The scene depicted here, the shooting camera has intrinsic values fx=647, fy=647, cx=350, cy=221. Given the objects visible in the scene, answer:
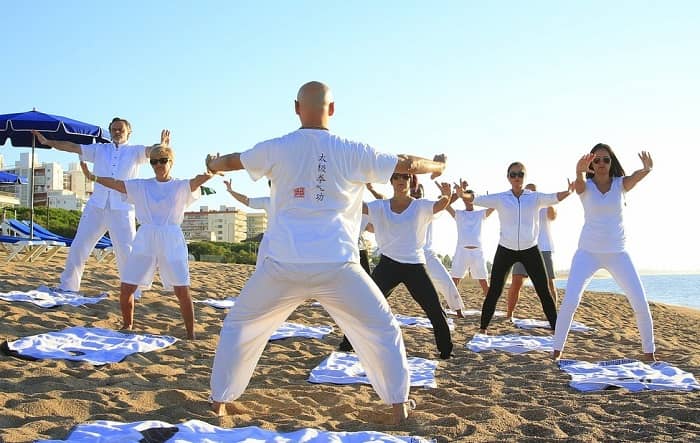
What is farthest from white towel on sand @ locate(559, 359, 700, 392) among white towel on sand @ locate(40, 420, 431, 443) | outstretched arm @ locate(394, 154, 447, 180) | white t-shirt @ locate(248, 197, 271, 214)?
white t-shirt @ locate(248, 197, 271, 214)

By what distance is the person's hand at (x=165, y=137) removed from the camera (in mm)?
6527

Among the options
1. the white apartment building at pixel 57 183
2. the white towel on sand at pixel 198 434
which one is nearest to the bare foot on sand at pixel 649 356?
the white towel on sand at pixel 198 434

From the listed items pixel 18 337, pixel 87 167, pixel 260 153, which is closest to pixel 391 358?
pixel 260 153

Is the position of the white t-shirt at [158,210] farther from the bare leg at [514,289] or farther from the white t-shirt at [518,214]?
the bare leg at [514,289]

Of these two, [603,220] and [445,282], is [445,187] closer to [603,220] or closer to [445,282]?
[603,220]

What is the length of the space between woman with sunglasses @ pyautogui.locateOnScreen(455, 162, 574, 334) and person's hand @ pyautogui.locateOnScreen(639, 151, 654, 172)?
134 cm

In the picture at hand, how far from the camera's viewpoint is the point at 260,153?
3766mm

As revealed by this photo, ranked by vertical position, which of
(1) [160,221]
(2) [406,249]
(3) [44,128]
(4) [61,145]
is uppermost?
(3) [44,128]

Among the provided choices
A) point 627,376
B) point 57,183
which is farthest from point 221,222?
point 627,376

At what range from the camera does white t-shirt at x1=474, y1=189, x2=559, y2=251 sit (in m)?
7.70

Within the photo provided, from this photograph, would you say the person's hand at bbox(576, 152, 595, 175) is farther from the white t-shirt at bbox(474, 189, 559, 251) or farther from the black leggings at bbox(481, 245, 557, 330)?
the black leggings at bbox(481, 245, 557, 330)

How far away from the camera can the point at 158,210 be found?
6.53m

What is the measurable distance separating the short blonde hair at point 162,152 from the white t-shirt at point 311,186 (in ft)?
9.54

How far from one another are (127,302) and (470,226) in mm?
6597
